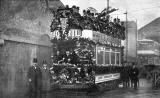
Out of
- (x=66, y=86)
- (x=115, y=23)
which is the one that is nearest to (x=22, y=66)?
(x=66, y=86)

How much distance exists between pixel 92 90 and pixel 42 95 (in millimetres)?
2381

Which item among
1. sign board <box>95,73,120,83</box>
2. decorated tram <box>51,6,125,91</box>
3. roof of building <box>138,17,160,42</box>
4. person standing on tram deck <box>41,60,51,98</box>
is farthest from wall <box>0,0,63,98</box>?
roof of building <box>138,17,160,42</box>

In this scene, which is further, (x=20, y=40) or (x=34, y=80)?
(x=20, y=40)

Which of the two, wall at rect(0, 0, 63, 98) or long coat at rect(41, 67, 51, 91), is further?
long coat at rect(41, 67, 51, 91)

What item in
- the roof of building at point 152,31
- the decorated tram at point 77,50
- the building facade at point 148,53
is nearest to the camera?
the decorated tram at point 77,50

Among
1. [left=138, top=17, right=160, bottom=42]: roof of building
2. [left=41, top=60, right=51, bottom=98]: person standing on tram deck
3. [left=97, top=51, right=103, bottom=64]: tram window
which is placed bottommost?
[left=41, top=60, right=51, bottom=98]: person standing on tram deck

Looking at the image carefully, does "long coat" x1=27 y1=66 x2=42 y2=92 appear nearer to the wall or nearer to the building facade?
the wall

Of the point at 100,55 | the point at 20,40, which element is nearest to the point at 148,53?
the point at 100,55

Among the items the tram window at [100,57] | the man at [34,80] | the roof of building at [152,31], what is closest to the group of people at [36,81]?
the man at [34,80]

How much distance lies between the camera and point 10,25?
12922 millimetres

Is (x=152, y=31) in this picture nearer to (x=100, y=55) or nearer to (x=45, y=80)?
(x=100, y=55)

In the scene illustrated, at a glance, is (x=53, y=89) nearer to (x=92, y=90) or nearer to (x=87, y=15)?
(x=92, y=90)

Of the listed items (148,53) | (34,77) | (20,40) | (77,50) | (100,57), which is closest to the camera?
(77,50)

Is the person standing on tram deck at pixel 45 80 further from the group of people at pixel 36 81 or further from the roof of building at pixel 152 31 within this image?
the roof of building at pixel 152 31
